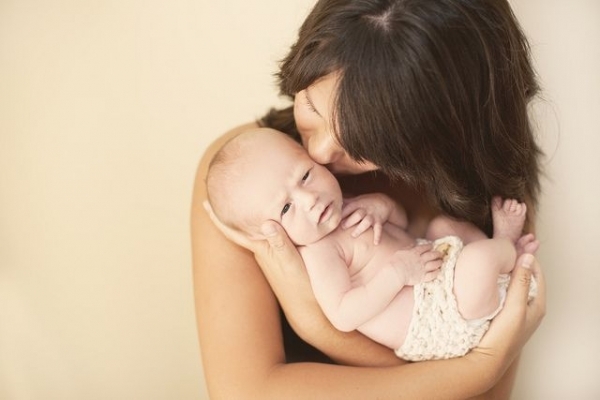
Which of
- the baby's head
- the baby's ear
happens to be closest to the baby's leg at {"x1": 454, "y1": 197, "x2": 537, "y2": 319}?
the baby's head

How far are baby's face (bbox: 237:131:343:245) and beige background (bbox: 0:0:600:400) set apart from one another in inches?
A: 28.7

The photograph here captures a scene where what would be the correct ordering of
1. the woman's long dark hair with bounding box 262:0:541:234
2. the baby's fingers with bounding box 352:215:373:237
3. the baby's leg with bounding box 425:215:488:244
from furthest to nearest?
the baby's leg with bounding box 425:215:488:244 → the baby's fingers with bounding box 352:215:373:237 → the woman's long dark hair with bounding box 262:0:541:234

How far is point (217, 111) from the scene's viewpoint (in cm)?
185

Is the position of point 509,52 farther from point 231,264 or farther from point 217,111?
point 217,111

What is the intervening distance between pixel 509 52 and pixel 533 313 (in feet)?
1.64

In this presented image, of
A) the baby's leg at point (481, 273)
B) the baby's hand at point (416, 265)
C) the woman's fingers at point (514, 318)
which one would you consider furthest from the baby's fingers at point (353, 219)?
the woman's fingers at point (514, 318)

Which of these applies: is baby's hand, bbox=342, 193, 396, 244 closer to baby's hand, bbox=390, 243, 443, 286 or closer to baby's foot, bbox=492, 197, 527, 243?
baby's hand, bbox=390, 243, 443, 286

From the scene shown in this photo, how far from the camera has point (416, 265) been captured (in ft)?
3.65

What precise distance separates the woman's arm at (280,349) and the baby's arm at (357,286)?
0.03 meters

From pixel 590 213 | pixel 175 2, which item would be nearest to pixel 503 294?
pixel 590 213

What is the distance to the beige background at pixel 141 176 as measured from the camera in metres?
1.59

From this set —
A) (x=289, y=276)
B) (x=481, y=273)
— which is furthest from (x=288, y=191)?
(x=481, y=273)

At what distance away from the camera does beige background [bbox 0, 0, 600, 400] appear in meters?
1.59

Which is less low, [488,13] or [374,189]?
[488,13]
